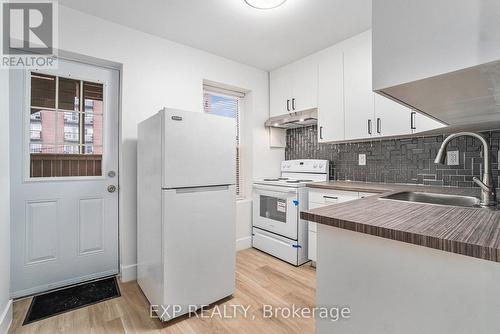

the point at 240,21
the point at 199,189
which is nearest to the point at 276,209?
the point at 199,189

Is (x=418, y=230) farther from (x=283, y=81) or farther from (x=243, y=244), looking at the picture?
(x=283, y=81)

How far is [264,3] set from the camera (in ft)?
6.21

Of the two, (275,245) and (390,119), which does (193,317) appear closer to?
(275,245)

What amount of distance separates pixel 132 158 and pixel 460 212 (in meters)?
2.50

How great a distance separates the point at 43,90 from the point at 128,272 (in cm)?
184

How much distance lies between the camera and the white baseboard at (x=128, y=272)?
2259 mm

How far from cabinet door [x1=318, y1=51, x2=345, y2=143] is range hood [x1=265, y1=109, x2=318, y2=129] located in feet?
0.39

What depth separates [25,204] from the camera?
1.98 m

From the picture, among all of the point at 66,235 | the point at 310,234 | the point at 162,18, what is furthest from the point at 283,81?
the point at 66,235

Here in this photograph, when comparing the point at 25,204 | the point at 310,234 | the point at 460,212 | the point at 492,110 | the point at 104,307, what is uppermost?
the point at 492,110

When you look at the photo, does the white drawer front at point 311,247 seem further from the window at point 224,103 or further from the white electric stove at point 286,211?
the window at point 224,103

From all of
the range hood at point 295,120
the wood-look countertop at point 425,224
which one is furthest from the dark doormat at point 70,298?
the range hood at point 295,120

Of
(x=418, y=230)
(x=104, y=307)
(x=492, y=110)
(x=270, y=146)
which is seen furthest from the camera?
(x=270, y=146)

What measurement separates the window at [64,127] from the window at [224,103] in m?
1.20
